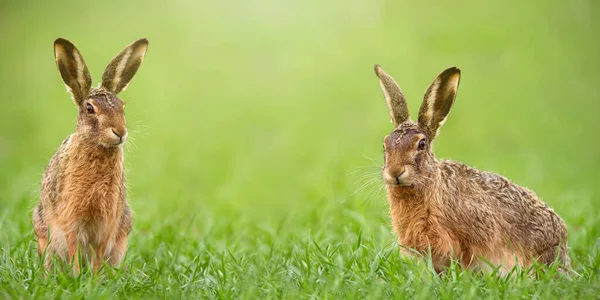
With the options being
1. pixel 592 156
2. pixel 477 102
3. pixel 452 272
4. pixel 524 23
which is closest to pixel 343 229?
pixel 452 272

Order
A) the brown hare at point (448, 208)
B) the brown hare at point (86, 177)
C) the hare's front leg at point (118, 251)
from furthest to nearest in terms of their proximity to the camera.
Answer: the hare's front leg at point (118, 251) < the brown hare at point (86, 177) < the brown hare at point (448, 208)

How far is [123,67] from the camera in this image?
5316mm

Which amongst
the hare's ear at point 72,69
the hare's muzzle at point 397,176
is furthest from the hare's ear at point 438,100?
the hare's ear at point 72,69

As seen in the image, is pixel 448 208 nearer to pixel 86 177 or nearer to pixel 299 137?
pixel 86 177

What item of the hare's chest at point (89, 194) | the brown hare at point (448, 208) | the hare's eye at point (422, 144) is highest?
the hare's eye at point (422, 144)

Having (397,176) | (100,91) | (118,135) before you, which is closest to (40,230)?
(118,135)

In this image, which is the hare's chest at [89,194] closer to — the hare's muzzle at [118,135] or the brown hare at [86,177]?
the brown hare at [86,177]

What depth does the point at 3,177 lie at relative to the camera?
9.30m

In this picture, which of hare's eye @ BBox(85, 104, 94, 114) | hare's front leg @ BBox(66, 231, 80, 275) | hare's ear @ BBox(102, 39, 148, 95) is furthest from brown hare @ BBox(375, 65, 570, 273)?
hare's front leg @ BBox(66, 231, 80, 275)

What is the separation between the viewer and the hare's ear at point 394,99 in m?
5.25

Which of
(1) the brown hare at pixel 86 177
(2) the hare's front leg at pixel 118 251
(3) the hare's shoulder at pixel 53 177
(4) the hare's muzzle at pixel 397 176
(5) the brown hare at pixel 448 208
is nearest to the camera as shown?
(4) the hare's muzzle at pixel 397 176

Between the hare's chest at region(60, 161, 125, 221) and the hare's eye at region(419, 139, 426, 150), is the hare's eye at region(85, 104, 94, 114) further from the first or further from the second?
the hare's eye at region(419, 139, 426, 150)

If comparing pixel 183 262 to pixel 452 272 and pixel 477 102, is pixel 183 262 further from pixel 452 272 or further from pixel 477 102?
pixel 477 102

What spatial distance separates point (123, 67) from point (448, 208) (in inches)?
93.4
